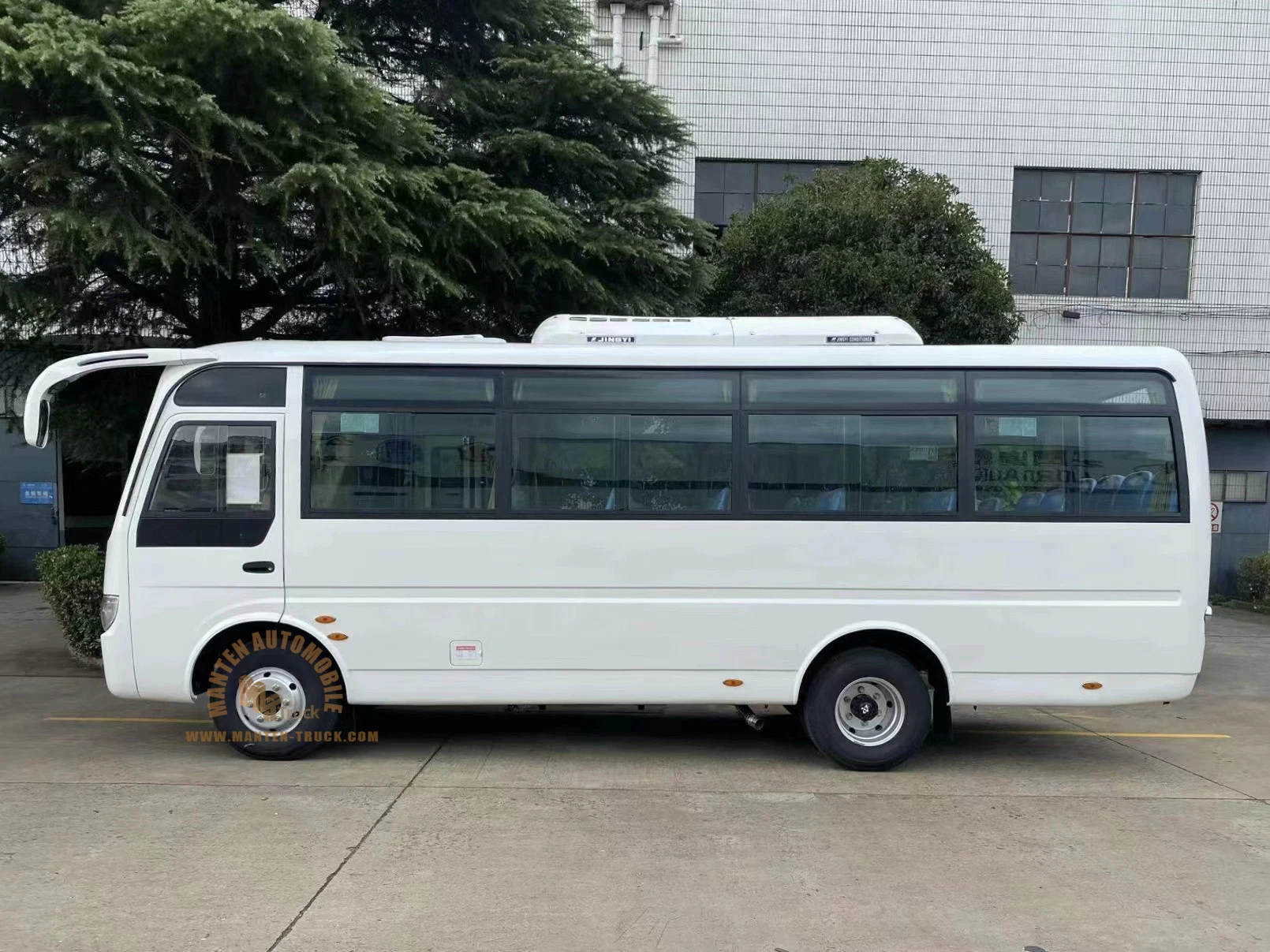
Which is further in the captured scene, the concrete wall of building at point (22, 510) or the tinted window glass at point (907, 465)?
the concrete wall of building at point (22, 510)

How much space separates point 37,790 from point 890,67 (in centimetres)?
1524

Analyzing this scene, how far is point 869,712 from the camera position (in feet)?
23.1

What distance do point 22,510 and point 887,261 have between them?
14.4m

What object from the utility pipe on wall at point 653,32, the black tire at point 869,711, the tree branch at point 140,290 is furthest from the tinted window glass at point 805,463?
the utility pipe on wall at point 653,32

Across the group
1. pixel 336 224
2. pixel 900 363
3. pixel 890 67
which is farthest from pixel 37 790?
pixel 890 67

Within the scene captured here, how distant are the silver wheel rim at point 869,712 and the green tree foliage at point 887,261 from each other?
4.83 metres

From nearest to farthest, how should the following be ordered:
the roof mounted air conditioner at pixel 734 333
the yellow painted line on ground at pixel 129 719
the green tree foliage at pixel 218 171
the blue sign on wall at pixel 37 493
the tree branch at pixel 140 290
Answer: the roof mounted air conditioner at pixel 734 333 < the green tree foliage at pixel 218 171 < the yellow painted line on ground at pixel 129 719 < the tree branch at pixel 140 290 < the blue sign on wall at pixel 37 493

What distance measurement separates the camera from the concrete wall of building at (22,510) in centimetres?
1656

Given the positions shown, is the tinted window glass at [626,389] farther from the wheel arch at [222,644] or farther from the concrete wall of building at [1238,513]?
the concrete wall of building at [1238,513]

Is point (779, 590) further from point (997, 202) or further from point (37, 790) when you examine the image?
point (997, 202)

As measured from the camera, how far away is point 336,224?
8289 mm

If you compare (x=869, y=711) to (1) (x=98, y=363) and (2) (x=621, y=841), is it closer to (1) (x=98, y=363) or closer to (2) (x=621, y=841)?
(2) (x=621, y=841)

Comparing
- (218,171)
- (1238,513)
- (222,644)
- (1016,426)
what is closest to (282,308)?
(218,171)

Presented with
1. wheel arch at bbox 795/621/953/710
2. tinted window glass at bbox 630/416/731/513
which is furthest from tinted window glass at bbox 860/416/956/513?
tinted window glass at bbox 630/416/731/513
